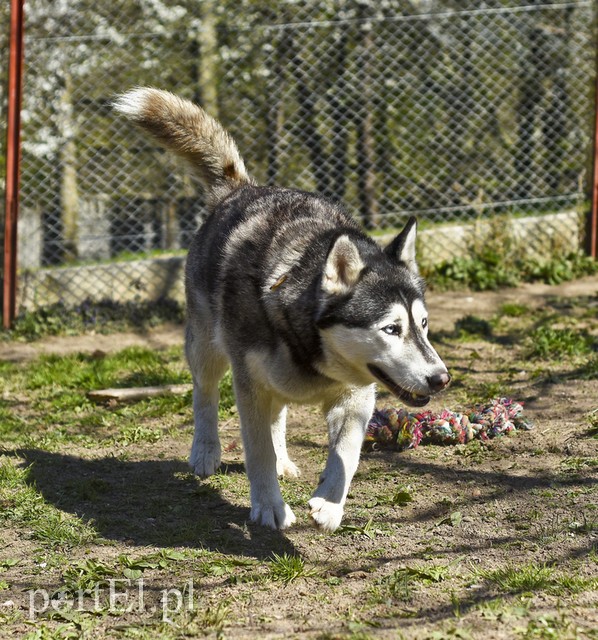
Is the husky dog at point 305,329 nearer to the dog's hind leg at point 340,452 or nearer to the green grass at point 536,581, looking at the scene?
the dog's hind leg at point 340,452

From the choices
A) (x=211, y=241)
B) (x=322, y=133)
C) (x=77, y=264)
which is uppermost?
(x=322, y=133)

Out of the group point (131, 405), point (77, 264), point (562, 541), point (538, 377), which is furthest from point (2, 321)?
point (562, 541)

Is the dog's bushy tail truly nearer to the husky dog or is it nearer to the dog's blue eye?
the husky dog

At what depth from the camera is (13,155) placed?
7664 millimetres

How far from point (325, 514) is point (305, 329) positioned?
0.79m

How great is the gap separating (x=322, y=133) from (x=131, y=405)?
4.39m

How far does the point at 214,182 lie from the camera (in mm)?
5336

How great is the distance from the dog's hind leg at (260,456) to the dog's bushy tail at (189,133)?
1.61 meters

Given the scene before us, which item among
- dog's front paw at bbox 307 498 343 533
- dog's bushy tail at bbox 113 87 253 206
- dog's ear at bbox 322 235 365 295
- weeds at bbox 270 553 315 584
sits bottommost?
weeds at bbox 270 553 315 584

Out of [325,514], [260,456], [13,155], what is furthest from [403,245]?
[13,155]

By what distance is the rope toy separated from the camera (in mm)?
4762

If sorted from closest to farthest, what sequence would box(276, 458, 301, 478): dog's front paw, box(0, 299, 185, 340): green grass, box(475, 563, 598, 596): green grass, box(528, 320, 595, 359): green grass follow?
box(475, 563, 598, 596): green grass < box(276, 458, 301, 478): dog's front paw < box(528, 320, 595, 359): green grass < box(0, 299, 185, 340): green grass

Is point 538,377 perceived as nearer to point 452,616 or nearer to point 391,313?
point 391,313

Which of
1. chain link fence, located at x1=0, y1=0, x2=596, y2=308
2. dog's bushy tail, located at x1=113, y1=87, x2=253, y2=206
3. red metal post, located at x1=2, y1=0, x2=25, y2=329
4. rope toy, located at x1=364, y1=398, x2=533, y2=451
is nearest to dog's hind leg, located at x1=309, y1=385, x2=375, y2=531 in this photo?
rope toy, located at x1=364, y1=398, x2=533, y2=451
